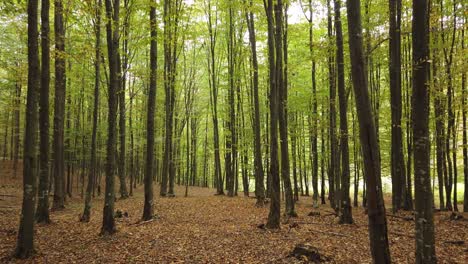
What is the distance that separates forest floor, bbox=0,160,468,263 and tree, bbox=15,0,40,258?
42 centimetres

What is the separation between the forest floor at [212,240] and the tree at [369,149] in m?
2.16

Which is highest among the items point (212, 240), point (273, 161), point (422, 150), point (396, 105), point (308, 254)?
point (396, 105)

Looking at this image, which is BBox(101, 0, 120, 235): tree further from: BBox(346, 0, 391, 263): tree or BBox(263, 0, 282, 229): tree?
BBox(346, 0, 391, 263): tree

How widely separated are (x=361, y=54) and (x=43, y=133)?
9810 mm

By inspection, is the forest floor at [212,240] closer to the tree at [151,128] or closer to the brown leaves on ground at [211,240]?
the brown leaves on ground at [211,240]

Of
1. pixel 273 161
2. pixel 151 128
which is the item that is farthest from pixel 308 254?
pixel 151 128

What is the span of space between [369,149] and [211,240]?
232 inches

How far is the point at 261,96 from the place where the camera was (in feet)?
83.3

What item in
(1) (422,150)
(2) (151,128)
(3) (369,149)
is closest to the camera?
(3) (369,149)

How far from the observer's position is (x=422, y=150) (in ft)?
17.8

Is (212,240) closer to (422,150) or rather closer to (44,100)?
(422,150)

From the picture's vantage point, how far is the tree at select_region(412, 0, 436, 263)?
5410 millimetres

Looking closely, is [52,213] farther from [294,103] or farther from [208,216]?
[294,103]

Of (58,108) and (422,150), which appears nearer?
(422,150)
